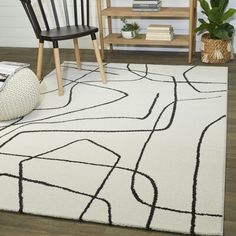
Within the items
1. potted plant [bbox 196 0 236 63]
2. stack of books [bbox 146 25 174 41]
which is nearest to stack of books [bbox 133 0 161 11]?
stack of books [bbox 146 25 174 41]

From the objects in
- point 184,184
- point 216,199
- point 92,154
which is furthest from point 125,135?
point 216,199

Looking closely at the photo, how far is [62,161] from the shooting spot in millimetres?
1948

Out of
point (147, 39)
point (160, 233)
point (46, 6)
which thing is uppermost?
point (46, 6)

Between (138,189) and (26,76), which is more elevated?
(26,76)

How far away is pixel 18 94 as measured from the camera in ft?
7.66

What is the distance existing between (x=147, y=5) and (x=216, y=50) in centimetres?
73

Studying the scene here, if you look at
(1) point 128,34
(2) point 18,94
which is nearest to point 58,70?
(2) point 18,94

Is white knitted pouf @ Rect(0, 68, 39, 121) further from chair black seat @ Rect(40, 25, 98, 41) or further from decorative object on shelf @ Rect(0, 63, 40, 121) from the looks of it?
chair black seat @ Rect(40, 25, 98, 41)

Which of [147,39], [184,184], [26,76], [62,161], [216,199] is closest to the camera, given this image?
[216,199]

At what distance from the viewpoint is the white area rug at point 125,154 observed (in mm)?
1587

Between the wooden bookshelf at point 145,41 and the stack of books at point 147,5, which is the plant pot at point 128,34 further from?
the stack of books at point 147,5

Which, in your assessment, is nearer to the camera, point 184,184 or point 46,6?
point 184,184

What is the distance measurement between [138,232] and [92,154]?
0.62 m

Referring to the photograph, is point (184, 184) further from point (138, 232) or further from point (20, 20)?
point (20, 20)
